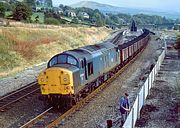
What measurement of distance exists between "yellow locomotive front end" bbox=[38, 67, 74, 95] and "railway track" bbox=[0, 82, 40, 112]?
9.82 ft

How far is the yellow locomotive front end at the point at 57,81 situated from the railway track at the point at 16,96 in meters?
2.99

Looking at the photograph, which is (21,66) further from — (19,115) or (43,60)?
(19,115)

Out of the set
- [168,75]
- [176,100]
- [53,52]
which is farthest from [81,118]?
[53,52]

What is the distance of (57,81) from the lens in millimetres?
18938

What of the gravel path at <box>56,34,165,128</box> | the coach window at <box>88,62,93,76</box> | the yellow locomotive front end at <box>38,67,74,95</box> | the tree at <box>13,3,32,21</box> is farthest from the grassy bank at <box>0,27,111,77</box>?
the tree at <box>13,3,32,21</box>

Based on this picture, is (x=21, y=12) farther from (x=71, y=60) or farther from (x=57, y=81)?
(x=57, y=81)

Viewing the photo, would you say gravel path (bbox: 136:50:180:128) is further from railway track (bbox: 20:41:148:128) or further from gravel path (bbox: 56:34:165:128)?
railway track (bbox: 20:41:148:128)

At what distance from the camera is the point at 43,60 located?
146ft

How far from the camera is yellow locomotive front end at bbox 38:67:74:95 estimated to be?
18750 millimetres

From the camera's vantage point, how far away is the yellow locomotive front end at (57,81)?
61.5ft

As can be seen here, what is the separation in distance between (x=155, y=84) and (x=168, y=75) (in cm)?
501

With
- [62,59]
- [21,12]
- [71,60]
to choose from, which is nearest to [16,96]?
[62,59]

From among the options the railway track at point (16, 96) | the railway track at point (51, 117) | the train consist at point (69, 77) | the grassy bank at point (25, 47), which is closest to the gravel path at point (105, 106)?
the railway track at point (51, 117)

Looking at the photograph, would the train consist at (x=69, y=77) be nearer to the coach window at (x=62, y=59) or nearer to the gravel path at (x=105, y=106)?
the coach window at (x=62, y=59)
